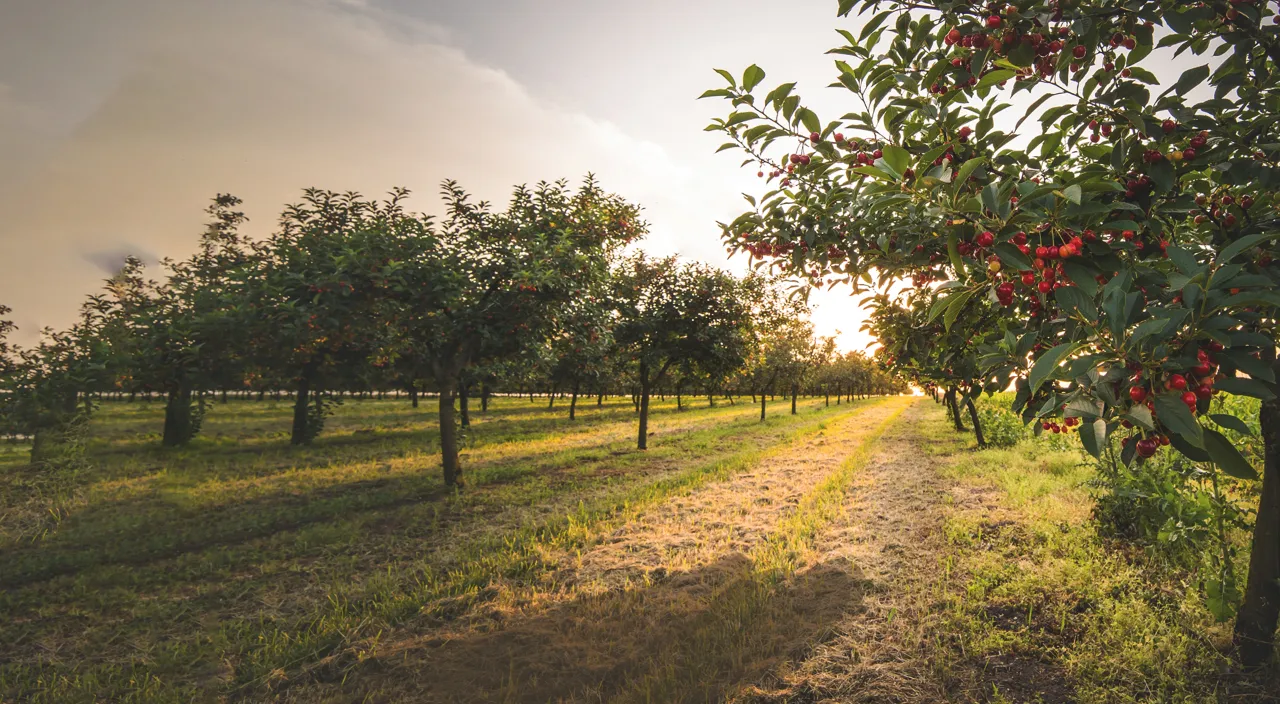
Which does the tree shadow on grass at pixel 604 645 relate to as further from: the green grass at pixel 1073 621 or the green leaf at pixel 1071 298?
the green leaf at pixel 1071 298

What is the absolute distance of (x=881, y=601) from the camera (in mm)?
4945

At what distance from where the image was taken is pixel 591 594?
5.27 meters

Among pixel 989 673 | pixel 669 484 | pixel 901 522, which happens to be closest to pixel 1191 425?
pixel 989 673

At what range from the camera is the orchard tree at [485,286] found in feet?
29.8

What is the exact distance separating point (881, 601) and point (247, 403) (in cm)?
4044

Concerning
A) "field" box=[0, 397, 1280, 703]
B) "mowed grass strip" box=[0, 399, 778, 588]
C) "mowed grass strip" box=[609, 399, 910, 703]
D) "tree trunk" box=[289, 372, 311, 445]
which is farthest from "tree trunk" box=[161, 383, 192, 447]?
"mowed grass strip" box=[609, 399, 910, 703]

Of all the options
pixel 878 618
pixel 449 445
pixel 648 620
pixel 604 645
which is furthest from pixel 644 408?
pixel 604 645

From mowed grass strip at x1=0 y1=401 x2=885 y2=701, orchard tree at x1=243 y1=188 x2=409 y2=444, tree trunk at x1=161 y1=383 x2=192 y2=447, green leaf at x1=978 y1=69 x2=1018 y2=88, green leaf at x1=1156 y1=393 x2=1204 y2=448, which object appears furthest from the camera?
tree trunk at x1=161 y1=383 x2=192 y2=447

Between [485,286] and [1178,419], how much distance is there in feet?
31.9

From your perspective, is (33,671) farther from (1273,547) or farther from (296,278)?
(1273,547)

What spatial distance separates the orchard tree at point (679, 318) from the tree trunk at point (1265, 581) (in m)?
12.6

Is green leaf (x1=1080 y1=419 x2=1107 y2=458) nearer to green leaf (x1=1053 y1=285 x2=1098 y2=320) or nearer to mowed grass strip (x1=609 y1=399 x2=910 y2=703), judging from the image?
green leaf (x1=1053 y1=285 x2=1098 y2=320)

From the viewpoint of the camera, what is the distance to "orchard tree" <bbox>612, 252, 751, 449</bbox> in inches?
642

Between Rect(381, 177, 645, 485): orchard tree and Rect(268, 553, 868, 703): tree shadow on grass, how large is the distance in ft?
17.5
